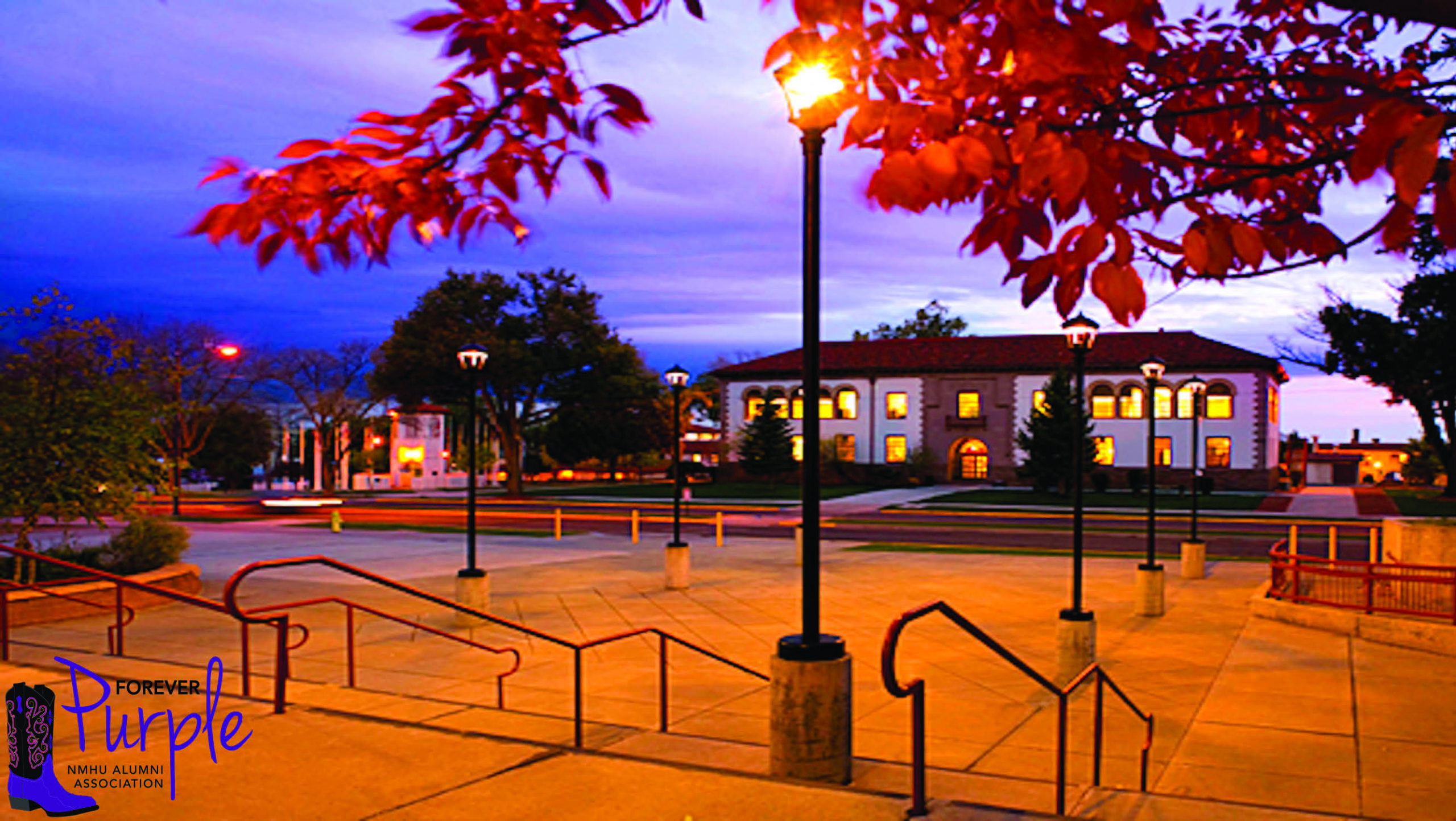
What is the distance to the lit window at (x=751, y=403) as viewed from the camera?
6950 centimetres

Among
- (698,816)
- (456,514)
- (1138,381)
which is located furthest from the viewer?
(1138,381)

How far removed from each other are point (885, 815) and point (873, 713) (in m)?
4.28

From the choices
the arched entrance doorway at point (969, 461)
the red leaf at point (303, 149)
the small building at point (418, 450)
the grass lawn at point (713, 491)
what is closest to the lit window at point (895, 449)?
the arched entrance doorway at point (969, 461)

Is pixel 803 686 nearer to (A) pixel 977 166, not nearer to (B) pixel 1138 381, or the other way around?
(A) pixel 977 166

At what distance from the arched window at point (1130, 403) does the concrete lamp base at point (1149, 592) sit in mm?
48748

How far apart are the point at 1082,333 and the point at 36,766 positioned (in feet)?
34.3

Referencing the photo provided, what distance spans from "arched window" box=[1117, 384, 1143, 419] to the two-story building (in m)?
0.07

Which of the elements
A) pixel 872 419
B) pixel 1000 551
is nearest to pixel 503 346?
pixel 872 419

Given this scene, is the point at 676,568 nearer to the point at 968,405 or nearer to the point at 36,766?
the point at 36,766

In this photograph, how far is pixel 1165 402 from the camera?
58.6 metres

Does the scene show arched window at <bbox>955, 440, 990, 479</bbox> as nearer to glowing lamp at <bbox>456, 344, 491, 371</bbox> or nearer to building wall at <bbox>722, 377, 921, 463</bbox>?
building wall at <bbox>722, 377, 921, 463</bbox>

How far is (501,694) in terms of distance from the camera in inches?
362

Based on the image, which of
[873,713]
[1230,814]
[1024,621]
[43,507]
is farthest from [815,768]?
[43,507]

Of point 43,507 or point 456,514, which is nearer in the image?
point 43,507
